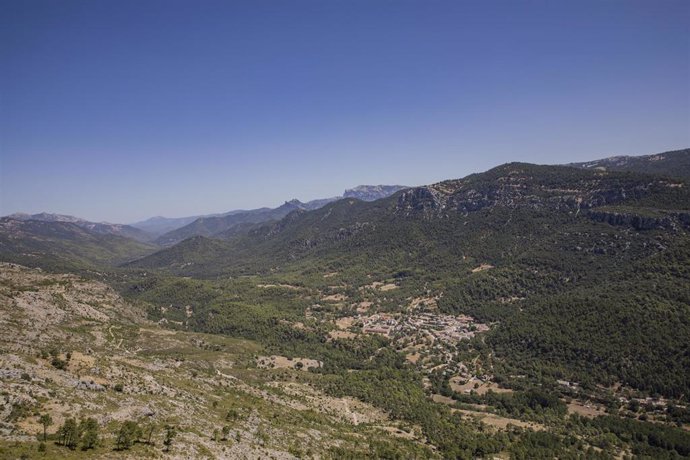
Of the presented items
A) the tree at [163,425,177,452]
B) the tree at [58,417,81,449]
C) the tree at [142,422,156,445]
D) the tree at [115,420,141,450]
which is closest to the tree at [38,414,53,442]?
the tree at [58,417,81,449]

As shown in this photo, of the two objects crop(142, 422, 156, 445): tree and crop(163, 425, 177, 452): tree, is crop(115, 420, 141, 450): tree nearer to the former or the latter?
crop(142, 422, 156, 445): tree

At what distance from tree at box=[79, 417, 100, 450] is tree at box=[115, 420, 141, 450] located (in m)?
2.67

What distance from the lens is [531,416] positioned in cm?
12138

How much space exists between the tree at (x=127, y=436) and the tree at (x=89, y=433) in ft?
8.75

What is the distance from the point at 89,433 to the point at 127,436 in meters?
4.70

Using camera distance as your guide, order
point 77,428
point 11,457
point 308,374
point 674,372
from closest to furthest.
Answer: point 11,457 → point 77,428 → point 674,372 → point 308,374

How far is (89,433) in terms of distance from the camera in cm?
5206

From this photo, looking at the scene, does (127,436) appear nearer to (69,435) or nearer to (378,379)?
(69,435)

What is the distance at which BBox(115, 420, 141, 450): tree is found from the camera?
178 ft

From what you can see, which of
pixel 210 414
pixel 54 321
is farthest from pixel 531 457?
pixel 54 321

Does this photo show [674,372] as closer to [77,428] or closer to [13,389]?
[77,428]

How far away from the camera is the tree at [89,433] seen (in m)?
51.8

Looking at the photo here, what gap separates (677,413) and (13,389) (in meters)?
154

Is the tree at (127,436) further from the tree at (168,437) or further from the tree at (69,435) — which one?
the tree at (69,435)
